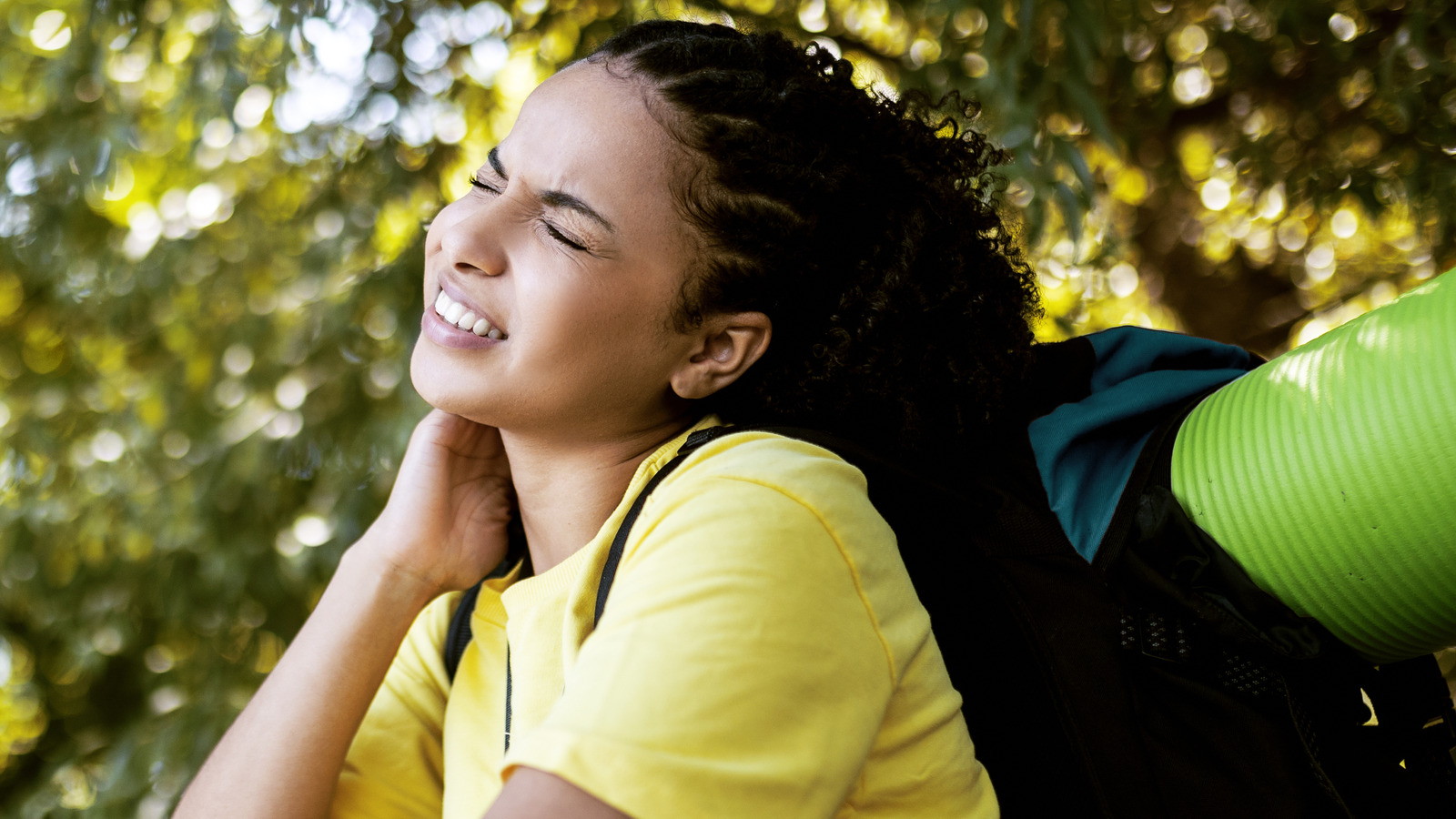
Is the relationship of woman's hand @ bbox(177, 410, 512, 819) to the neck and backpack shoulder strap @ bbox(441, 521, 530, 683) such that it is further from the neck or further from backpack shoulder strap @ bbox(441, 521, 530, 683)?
the neck

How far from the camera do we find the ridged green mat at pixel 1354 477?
880mm

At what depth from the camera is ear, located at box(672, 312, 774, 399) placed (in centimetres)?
129

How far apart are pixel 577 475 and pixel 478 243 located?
0.33 metres

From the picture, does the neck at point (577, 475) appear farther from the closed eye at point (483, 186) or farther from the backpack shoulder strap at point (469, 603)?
the closed eye at point (483, 186)

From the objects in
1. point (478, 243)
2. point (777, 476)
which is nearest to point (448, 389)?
point (478, 243)

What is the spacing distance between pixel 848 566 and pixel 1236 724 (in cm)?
45

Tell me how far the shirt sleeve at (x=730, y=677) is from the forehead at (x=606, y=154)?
0.49 meters

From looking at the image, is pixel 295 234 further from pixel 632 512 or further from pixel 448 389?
pixel 632 512

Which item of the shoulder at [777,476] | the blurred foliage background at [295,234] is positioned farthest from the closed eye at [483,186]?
the blurred foliage background at [295,234]

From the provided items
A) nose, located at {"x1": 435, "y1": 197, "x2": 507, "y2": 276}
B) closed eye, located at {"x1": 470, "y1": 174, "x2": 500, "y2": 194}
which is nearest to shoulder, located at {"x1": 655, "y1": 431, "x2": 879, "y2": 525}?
nose, located at {"x1": 435, "y1": 197, "x2": 507, "y2": 276}

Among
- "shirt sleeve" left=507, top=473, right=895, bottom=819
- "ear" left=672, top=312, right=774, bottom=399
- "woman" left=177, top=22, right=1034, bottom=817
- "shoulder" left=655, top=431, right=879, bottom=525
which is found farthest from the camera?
"ear" left=672, top=312, right=774, bottom=399

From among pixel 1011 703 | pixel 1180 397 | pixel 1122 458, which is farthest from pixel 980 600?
pixel 1180 397

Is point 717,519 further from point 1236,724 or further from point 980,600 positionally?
point 1236,724

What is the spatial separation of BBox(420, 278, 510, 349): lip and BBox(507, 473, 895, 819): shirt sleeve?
1.56 feet
